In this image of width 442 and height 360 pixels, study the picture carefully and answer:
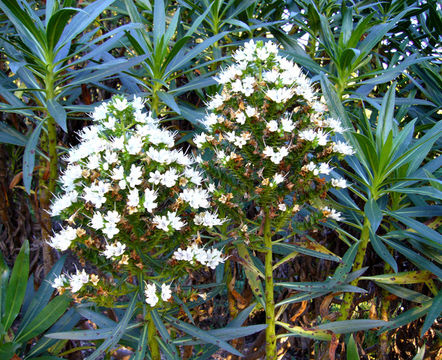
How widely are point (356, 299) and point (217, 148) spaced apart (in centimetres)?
118

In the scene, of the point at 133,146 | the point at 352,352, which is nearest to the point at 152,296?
the point at 133,146

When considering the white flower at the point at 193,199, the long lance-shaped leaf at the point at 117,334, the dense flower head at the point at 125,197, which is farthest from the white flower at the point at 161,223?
the long lance-shaped leaf at the point at 117,334

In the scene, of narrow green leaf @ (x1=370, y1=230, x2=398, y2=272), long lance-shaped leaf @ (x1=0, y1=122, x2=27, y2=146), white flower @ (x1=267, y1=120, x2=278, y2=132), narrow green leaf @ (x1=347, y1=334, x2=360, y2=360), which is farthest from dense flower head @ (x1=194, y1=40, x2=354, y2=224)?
long lance-shaped leaf @ (x1=0, y1=122, x2=27, y2=146)

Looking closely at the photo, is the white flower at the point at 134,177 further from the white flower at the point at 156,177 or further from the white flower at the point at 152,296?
the white flower at the point at 152,296

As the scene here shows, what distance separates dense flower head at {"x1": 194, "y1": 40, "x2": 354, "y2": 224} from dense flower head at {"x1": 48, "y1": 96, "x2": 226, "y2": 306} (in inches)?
6.3

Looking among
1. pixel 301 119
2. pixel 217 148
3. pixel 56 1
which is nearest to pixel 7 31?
pixel 56 1

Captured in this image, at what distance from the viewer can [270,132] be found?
1.29 meters

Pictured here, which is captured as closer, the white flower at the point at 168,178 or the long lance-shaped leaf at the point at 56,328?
the white flower at the point at 168,178

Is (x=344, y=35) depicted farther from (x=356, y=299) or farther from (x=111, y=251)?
(x=111, y=251)

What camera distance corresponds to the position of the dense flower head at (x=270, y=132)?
1.27 meters

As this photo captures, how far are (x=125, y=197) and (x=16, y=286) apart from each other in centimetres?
79

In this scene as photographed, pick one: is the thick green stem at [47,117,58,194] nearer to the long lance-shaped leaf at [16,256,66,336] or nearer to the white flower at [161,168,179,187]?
the long lance-shaped leaf at [16,256,66,336]

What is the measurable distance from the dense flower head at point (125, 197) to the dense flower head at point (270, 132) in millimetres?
160

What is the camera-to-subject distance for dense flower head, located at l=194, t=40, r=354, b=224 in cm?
127
